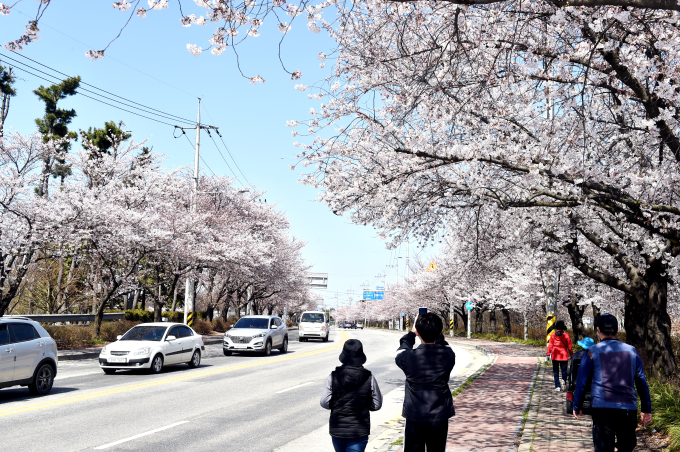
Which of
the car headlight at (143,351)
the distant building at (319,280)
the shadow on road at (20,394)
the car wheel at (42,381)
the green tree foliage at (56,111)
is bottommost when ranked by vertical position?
the shadow on road at (20,394)

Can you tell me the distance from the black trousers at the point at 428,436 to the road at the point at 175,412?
3.39 m

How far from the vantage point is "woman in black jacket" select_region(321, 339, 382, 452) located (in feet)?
15.9

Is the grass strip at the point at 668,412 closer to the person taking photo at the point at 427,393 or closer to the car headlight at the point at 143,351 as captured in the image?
the person taking photo at the point at 427,393

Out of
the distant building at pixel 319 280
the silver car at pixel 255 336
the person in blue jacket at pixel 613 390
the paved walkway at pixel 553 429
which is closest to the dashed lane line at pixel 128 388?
the silver car at pixel 255 336

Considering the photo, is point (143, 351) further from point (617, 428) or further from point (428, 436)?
→ point (617, 428)

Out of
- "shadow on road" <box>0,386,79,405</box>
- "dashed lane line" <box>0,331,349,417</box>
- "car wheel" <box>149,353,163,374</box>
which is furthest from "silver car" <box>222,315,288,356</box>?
"shadow on road" <box>0,386,79,405</box>

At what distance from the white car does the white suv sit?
3.65 metres

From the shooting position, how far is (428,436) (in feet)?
15.5

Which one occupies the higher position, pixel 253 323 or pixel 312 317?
pixel 253 323

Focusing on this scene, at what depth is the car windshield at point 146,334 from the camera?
1730 centimetres

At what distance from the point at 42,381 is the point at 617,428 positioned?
11.3 metres

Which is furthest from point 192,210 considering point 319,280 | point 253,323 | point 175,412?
point 319,280

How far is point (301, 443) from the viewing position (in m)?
8.21

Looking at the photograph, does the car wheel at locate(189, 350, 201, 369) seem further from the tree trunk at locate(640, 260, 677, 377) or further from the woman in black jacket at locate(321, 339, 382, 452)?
the woman in black jacket at locate(321, 339, 382, 452)
